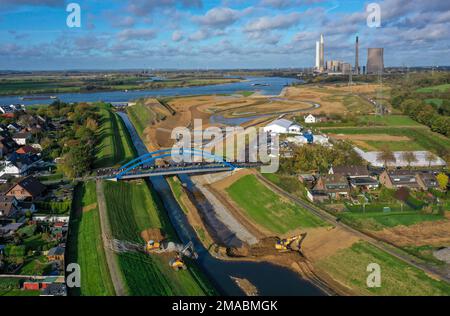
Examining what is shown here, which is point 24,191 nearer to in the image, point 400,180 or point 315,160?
point 315,160

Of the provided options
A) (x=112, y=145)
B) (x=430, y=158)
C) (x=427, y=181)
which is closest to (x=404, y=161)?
(x=430, y=158)

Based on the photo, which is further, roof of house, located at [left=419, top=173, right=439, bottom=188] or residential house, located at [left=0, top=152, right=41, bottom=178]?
residential house, located at [left=0, top=152, right=41, bottom=178]

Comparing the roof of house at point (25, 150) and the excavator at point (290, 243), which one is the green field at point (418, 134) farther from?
the roof of house at point (25, 150)

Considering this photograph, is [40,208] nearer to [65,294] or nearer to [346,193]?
[65,294]

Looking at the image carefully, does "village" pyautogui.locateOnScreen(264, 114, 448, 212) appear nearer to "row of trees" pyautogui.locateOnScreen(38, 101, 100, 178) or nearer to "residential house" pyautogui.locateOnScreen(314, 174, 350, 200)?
"residential house" pyautogui.locateOnScreen(314, 174, 350, 200)

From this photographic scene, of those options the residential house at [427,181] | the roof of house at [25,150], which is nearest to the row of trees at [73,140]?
the roof of house at [25,150]

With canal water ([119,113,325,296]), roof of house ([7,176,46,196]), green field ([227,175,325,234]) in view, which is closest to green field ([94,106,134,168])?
roof of house ([7,176,46,196])
